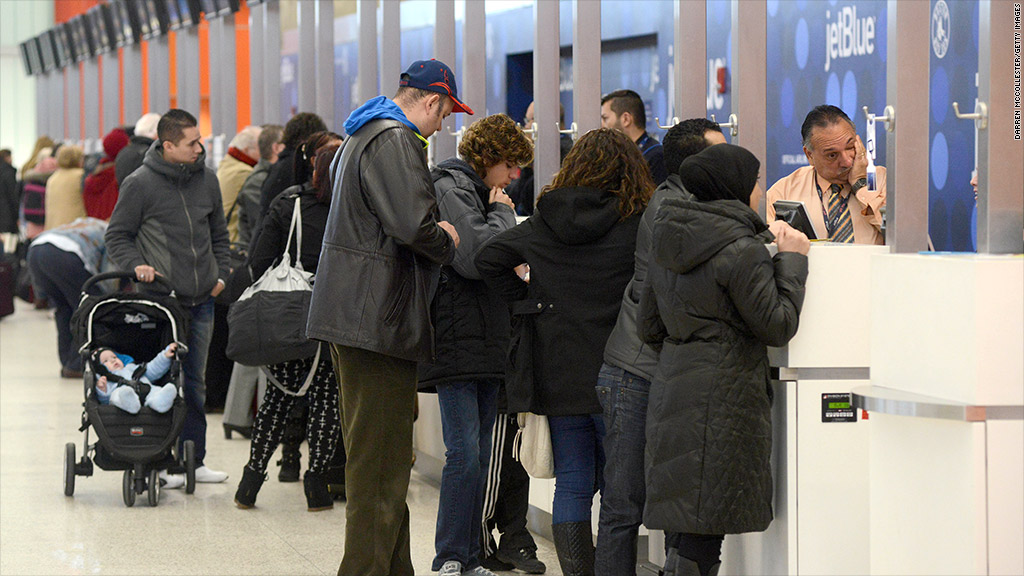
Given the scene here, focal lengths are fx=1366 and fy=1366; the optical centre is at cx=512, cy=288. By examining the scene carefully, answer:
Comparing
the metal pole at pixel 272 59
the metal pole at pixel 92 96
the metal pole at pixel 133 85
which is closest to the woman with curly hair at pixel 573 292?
the metal pole at pixel 272 59

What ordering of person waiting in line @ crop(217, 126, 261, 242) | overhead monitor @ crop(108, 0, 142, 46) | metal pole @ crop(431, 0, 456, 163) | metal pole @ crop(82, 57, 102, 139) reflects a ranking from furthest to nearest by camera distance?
metal pole @ crop(82, 57, 102, 139)
overhead monitor @ crop(108, 0, 142, 46)
person waiting in line @ crop(217, 126, 261, 242)
metal pole @ crop(431, 0, 456, 163)

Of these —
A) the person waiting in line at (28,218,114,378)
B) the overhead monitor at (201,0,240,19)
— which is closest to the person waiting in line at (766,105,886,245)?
the person waiting in line at (28,218,114,378)

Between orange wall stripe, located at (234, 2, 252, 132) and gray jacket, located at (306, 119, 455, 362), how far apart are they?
8.27 metres

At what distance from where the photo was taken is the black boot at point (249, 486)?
5637 millimetres

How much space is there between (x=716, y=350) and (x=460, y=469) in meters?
1.22

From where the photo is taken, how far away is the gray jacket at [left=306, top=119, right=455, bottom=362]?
12.3 ft

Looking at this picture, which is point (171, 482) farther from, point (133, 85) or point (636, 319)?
point (133, 85)

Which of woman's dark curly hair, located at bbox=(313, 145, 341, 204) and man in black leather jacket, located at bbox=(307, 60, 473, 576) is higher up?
Answer: woman's dark curly hair, located at bbox=(313, 145, 341, 204)

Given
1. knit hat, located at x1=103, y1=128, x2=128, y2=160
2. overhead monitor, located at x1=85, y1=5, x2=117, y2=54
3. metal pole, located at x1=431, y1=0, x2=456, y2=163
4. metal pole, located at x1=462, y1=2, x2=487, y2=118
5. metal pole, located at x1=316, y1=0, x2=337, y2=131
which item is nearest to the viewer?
metal pole, located at x1=462, y1=2, x2=487, y2=118

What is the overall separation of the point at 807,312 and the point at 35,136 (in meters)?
24.0

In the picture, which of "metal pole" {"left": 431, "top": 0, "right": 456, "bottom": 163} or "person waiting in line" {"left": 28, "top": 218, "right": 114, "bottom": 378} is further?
"person waiting in line" {"left": 28, "top": 218, "right": 114, "bottom": 378}

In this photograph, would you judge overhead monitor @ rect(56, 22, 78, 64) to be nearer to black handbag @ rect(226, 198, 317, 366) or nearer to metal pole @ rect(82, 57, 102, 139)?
metal pole @ rect(82, 57, 102, 139)

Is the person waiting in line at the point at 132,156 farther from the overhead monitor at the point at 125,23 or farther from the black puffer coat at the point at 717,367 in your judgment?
the overhead monitor at the point at 125,23

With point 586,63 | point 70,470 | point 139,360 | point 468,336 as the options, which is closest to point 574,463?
point 468,336
